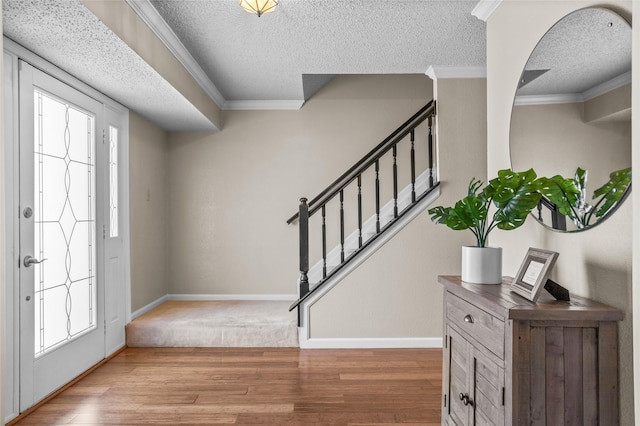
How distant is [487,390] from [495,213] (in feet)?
2.56

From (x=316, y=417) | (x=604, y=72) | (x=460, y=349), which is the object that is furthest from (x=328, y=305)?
(x=604, y=72)

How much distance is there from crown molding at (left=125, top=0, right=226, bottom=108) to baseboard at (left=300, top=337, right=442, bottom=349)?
8.72ft

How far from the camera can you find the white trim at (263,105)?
4875 millimetres

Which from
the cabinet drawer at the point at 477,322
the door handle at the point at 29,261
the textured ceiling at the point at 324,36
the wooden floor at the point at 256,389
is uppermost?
the textured ceiling at the point at 324,36

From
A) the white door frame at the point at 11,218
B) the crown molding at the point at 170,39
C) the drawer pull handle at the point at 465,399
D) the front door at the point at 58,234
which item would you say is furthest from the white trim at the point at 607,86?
the front door at the point at 58,234

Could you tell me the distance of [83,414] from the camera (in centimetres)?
255

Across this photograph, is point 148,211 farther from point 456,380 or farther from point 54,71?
point 456,380

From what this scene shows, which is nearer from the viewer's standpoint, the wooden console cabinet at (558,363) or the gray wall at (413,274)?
the wooden console cabinet at (558,363)

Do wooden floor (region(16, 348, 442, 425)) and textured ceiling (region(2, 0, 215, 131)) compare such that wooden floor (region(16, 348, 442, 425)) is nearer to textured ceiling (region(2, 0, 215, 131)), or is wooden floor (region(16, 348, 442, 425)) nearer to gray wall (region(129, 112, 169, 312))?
gray wall (region(129, 112, 169, 312))

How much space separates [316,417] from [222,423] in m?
0.57

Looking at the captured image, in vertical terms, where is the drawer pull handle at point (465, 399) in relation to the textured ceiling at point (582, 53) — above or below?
below

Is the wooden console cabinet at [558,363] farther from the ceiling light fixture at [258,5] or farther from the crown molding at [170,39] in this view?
the crown molding at [170,39]

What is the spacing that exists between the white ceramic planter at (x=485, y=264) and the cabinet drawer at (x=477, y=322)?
142 mm

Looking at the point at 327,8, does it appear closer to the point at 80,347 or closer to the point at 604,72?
the point at 604,72
